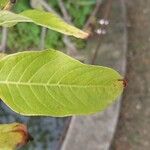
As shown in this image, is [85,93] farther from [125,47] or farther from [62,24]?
[125,47]

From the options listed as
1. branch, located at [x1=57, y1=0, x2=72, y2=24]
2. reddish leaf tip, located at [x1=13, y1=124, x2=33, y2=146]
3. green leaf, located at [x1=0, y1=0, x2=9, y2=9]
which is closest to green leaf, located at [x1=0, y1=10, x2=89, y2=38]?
green leaf, located at [x1=0, y1=0, x2=9, y2=9]

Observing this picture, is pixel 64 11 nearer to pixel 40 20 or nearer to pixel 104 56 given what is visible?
pixel 104 56

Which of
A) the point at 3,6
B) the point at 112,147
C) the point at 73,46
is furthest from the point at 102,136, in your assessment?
the point at 3,6

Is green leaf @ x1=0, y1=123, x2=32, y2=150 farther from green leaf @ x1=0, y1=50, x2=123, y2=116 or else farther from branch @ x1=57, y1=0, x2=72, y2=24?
branch @ x1=57, y1=0, x2=72, y2=24

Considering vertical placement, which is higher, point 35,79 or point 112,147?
point 35,79

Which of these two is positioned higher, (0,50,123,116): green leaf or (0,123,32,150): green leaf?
(0,50,123,116): green leaf

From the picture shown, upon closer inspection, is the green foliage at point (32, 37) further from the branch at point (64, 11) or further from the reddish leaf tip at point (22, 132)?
the reddish leaf tip at point (22, 132)
